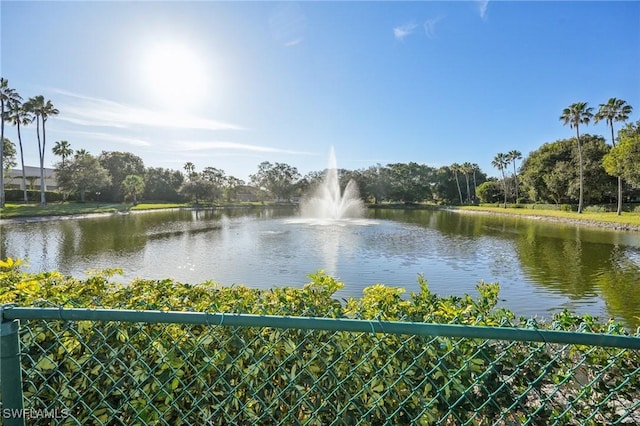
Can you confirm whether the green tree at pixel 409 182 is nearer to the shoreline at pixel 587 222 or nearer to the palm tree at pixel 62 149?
the shoreline at pixel 587 222

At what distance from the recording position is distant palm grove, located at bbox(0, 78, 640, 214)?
134 feet

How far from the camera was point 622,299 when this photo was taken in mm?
10445

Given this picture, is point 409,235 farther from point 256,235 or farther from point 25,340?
point 25,340

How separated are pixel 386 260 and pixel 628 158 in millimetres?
28950

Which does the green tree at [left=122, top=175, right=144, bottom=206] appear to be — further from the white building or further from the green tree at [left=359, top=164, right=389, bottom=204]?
the green tree at [left=359, top=164, right=389, bottom=204]

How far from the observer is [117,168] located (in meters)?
70.3

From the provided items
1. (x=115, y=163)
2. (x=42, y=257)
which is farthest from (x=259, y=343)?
(x=115, y=163)

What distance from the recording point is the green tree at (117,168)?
216 ft

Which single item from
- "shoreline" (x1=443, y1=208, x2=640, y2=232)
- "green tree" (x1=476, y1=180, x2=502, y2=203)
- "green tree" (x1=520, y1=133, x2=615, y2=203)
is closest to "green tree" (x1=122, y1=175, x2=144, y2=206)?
"shoreline" (x1=443, y1=208, x2=640, y2=232)

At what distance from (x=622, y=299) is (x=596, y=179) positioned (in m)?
44.9

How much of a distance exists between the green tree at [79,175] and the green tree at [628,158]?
224ft

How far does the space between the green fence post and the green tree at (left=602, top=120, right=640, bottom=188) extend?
132 feet

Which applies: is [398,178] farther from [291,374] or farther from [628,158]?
[291,374]

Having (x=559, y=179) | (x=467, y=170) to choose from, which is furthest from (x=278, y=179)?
(x=559, y=179)
